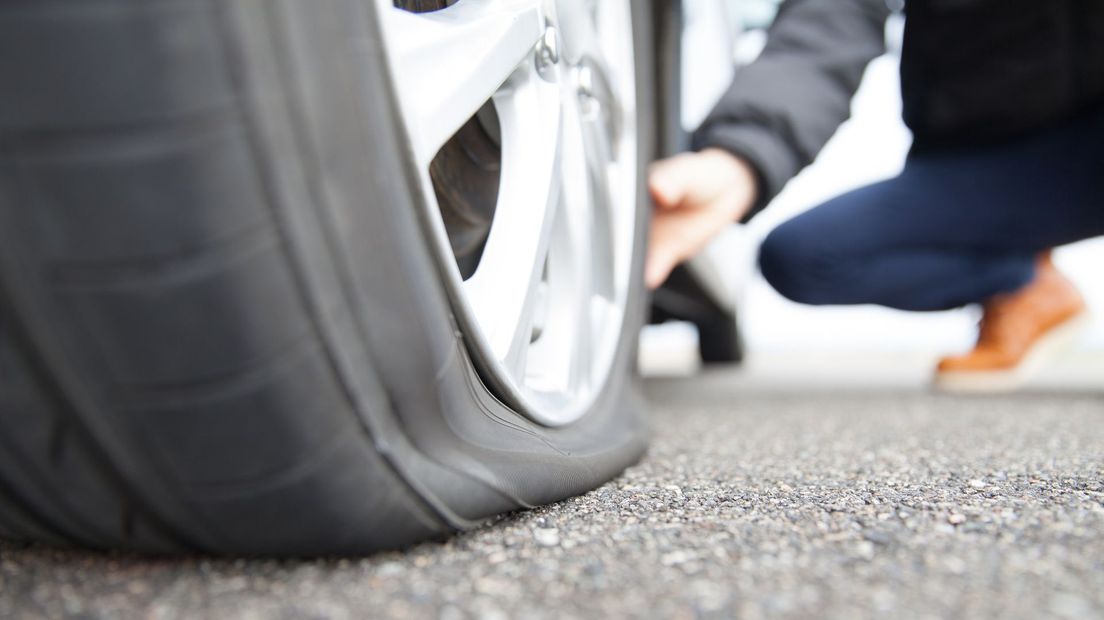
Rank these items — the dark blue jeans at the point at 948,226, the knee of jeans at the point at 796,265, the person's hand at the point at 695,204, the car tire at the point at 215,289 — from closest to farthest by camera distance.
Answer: the car tire at the point at 215,289 < the person's hand at the point at 695,204 < the dark blue jeans at the point at 948,226 < the knee of jeans at the point at 796,265

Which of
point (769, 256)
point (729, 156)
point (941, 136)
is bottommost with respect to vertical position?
point (769, 256)

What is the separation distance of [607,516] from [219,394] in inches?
12.3

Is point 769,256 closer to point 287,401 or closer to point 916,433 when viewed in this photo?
point 916,433

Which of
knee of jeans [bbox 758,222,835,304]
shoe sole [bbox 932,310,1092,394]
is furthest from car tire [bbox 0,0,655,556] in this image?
shoe sole [bbox 932,310,1092,394]

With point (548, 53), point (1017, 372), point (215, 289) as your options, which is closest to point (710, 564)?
point (215, 289)

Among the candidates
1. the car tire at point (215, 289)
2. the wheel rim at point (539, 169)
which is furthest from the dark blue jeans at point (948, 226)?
the car tire at point (215, 289)

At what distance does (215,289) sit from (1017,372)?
1.81 m

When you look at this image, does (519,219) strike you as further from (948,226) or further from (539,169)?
(948,226)

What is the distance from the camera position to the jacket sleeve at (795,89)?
3.82 ft

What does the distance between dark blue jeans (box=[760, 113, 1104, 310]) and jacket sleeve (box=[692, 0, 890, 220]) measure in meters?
0.44

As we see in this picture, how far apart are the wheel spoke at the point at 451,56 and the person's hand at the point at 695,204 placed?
421 millimetres

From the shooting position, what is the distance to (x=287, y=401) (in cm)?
42

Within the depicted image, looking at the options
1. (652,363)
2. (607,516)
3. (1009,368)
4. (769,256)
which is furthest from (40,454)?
(652,363)

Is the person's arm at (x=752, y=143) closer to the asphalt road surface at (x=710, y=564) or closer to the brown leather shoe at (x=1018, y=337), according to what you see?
the asphalt road surface at (x=710, y=564)
